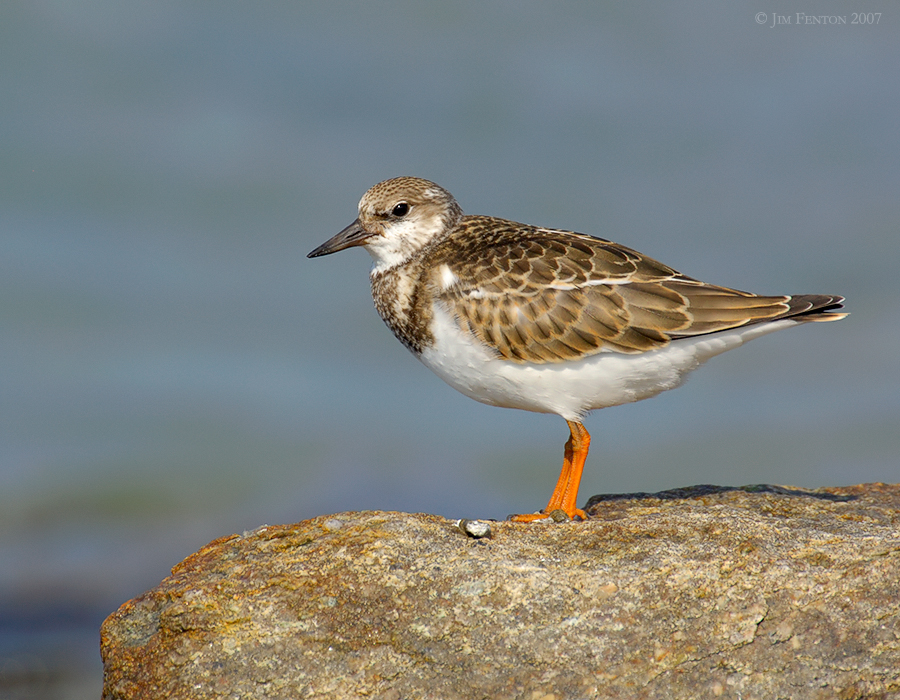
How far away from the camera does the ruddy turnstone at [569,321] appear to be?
18.1ft

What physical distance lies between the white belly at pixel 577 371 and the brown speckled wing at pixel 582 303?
0.21 feet

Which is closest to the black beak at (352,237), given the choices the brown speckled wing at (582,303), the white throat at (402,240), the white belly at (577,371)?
the white throat at (402,240)

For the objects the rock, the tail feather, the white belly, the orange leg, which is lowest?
the rock

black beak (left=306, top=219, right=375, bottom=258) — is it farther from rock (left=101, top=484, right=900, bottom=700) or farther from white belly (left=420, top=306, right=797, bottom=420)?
rock (left=101, top=484, right=900, bottom=700)

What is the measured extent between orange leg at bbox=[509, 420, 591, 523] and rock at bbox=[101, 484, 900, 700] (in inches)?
41.2

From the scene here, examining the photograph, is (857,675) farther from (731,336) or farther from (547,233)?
(547,233)

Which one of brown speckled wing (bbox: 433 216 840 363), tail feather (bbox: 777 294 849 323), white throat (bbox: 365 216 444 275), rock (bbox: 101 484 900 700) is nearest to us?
rock (bbox: 101 484 900 700)

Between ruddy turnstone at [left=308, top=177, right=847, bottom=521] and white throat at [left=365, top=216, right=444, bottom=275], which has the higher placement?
white throat at [left=365, top=216, right=444, bottom=275]

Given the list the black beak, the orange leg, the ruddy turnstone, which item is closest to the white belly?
the ruddy turnstone

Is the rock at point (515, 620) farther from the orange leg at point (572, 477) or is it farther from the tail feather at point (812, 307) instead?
the tail feather at point (812, 307)

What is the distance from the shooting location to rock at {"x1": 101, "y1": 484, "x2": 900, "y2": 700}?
3873 millimetres

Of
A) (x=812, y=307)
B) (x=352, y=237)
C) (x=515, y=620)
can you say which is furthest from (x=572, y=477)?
(x=352, y=237)

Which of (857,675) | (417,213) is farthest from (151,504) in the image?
(857,675)

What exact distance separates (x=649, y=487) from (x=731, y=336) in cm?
479
